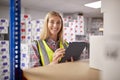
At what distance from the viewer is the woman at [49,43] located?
2.75 m

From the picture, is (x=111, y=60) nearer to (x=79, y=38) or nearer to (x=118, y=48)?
(x=118, y=48)

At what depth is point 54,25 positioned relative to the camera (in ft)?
10.3

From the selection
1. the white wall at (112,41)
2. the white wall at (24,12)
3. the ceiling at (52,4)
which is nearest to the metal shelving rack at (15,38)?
the white wall at (112,41)

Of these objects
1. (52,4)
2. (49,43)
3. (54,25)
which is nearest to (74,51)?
(49,43)

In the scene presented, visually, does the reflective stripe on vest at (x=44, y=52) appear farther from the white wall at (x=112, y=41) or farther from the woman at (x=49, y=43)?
the white wall at (x=112, y=41)

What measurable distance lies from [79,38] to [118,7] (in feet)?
19.6

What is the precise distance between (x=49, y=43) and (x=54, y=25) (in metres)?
0.41

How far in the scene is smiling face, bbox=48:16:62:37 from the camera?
123 inches

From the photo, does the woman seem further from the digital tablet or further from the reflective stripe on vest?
the digital tablet

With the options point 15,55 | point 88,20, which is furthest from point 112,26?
point 88,20

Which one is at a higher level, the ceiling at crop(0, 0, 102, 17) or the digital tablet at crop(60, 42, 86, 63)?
the ceiling at crop(0, 0, 102, 17)

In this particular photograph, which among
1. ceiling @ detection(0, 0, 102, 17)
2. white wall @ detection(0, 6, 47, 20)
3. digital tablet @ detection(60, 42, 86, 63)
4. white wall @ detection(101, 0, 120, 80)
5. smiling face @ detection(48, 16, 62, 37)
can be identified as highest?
ceiling @ detection(0, 0, 102, 17)

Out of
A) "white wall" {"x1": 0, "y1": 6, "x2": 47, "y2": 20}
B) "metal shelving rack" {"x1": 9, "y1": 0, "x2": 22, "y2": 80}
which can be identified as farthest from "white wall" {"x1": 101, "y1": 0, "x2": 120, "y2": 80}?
"white wall" {"x1": 0, "y1": 6, "x2": 47, "y2": 20}

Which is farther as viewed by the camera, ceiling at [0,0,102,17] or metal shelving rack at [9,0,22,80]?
ceiling at [0,0,102,17]
